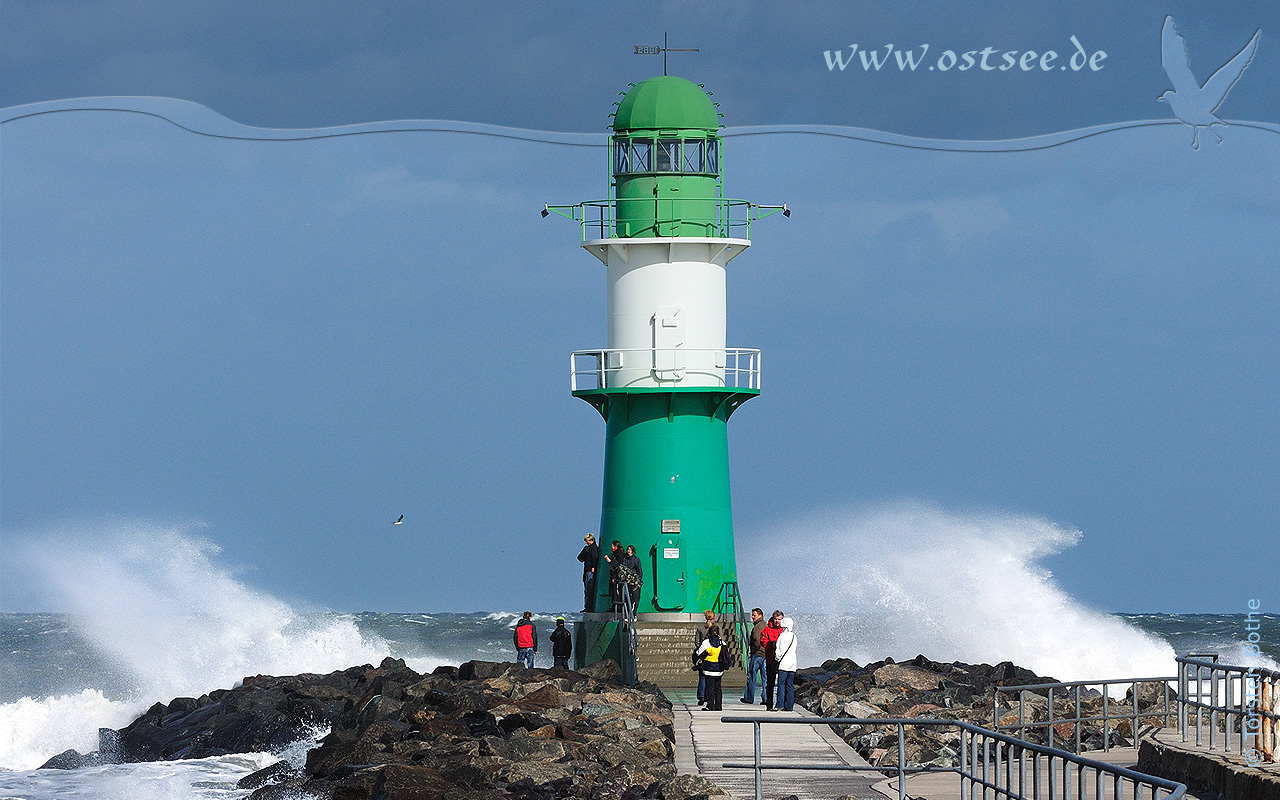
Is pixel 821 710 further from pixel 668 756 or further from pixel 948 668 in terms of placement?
A: pixel 948 668

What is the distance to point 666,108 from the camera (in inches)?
941

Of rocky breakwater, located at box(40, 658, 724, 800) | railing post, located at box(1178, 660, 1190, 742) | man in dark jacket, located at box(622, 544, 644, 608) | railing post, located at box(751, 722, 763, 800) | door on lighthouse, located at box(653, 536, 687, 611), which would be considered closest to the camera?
railing post, located at box(751, 722, 763, 800)

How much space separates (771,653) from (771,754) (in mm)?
3787

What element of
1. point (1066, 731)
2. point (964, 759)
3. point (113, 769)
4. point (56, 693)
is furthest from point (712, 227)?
point (56, 693)

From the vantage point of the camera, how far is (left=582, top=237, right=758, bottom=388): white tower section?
2352 cm

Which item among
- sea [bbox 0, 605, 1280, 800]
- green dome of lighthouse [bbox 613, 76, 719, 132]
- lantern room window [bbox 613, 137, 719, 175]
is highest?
green dome of lighthouse [bbox 613, 76, 719, 132]

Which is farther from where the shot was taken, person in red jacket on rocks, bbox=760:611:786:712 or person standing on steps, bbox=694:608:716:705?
person standing on steps, bbox=694:608:716:705

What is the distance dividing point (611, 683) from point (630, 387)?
4.45m

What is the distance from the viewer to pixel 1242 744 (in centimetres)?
1291

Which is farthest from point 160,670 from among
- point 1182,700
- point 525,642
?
point 1182,700

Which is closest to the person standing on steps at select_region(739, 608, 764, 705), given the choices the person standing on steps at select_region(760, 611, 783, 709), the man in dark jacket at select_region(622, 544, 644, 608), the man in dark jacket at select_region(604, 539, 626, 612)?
the person standing on steps at select_region(760, 611, 783, 709)

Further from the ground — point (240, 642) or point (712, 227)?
point (712, 227)

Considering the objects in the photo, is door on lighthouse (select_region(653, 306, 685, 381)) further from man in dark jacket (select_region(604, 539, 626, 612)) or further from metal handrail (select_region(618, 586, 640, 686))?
metal handrail (select_region(618, 586, 640, 686))

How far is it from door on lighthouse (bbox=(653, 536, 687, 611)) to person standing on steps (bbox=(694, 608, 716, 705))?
466 mm
